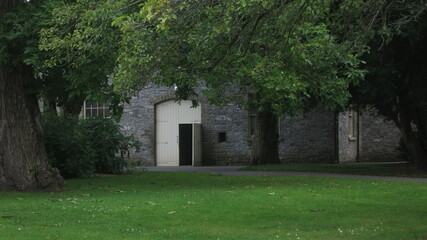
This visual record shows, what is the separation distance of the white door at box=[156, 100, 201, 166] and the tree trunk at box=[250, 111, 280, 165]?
4.87 metres

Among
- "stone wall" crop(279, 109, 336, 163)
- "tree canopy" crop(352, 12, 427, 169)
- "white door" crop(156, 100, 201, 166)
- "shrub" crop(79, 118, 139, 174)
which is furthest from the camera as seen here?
"white door" crop(156, 100, 201, 166)

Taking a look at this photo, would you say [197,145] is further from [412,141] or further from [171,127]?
[412,141]

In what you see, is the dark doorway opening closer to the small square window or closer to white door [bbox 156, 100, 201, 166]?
white door [bbox 156, 100, 201, 166]

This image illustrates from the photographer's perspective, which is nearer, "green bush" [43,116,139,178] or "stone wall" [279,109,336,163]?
"green bush" [43,116,139,178]

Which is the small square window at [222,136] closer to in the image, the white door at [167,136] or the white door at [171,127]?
the white door at [171,127]

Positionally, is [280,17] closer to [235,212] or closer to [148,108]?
[235,212]

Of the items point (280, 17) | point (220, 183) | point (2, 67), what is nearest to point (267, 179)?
point (220, 183)

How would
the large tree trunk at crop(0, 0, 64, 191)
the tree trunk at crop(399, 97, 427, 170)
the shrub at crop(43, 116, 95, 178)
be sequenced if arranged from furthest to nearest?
the tree trunk at crop(399, 97, 427, 170)
the shrub at crop(43, 116, 95, 178)
the large tree trunk at crop(0, 0, 64, 191)

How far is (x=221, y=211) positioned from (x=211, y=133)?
72.3 ft

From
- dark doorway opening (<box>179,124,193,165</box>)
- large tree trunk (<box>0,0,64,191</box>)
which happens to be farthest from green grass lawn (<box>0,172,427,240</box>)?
dark doorway opening (<box>179,124,193,165</box>)

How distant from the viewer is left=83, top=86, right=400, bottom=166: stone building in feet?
118

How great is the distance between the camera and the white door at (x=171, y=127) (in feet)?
120

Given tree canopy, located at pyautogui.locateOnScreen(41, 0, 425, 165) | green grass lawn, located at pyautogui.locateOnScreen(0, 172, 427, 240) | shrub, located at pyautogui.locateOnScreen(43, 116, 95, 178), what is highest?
tree canopy, located at pyautogui.locateOnScreen(41, 0, 425, 165)

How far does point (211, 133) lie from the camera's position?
36406mm
